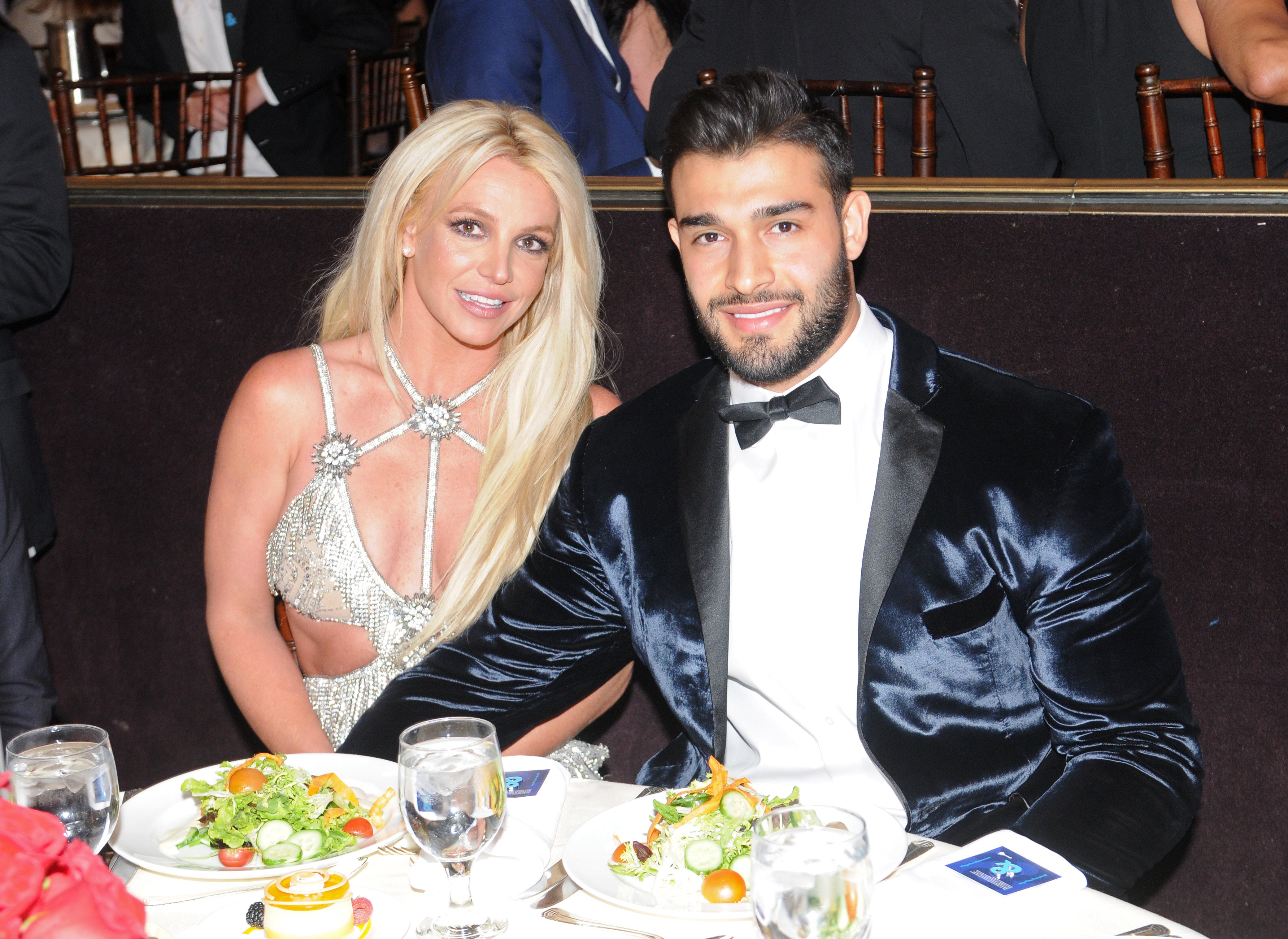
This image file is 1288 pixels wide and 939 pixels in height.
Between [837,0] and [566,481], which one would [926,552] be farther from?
[837,0]

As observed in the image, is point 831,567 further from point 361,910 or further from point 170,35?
point 170,35

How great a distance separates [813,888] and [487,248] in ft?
5.29

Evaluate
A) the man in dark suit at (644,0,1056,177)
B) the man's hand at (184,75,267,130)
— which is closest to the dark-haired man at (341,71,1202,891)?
the man in dark suit at (644,0,1056,177)

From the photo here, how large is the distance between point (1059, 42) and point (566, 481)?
136cm

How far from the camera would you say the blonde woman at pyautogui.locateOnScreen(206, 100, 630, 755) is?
2.30 metres

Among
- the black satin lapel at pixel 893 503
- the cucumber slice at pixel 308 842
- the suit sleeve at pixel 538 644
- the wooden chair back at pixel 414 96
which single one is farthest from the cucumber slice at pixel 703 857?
the wooden chair back at pixel 414 96

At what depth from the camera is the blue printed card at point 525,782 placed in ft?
4.68

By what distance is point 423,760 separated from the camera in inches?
44.9

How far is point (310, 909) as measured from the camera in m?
1.11

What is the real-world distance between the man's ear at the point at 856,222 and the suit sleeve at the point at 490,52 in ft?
3.25

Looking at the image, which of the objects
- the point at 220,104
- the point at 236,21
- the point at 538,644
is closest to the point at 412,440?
the point at 538,644

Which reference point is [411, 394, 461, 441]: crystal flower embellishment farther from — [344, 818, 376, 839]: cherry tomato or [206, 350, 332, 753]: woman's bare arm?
[344, 818, 376, 839]: cherry tomato

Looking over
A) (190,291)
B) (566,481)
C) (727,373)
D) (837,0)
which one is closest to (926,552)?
(727,373)

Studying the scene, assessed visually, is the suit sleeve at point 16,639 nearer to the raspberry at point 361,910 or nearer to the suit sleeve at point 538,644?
the suit sleeve at point 538,644
